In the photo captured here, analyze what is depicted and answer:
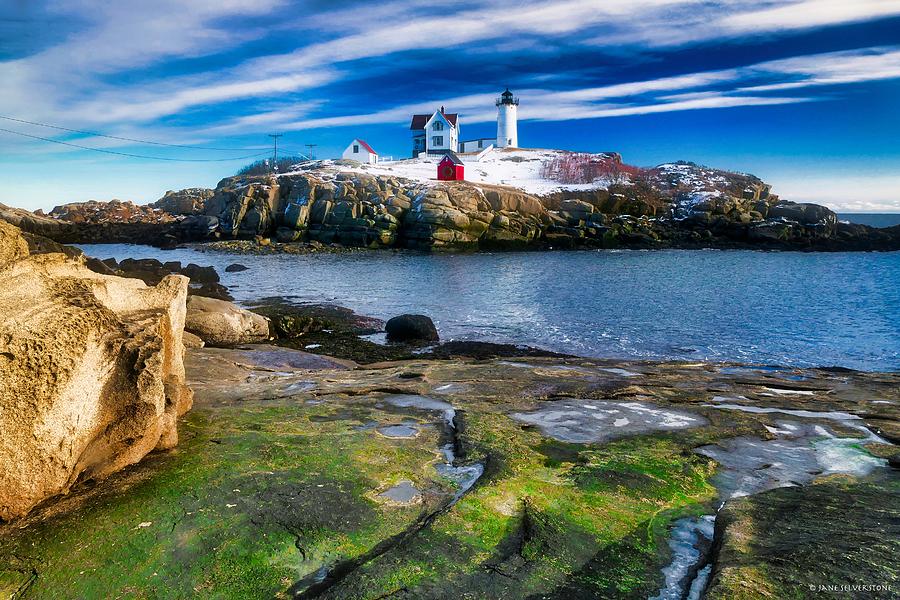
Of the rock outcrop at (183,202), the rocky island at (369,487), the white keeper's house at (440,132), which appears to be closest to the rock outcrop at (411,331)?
A: the rocky island at (369,487)

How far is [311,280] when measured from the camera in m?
46.4

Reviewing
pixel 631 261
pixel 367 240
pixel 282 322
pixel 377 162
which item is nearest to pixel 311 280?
pixel 282 322

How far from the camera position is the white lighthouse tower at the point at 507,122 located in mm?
136250

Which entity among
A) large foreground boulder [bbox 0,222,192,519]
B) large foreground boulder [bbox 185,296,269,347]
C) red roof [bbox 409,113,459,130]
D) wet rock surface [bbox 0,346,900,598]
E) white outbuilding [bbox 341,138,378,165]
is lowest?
large foreground boulder [bbox 185,296,269,347]

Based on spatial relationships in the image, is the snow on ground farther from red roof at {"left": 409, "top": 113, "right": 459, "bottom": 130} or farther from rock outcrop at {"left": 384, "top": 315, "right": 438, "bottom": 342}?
rock outcrop at {"left": 384, "top": 315, "right": 438, "bottom": 342}

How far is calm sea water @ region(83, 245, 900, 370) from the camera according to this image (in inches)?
977

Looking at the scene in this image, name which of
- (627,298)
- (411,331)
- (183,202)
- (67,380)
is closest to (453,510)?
(67,380)

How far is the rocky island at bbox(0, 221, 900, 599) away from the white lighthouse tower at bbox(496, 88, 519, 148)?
442 feet

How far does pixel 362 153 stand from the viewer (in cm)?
12000

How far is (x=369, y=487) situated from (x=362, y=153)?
392ft

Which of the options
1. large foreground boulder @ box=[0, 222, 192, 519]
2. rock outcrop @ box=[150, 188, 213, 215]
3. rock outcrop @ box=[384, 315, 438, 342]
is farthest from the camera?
rock outcrop @ box=[150, 188, 213, 215]

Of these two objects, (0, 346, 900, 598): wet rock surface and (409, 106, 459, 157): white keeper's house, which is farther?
(409, 106, 459, 157): white keeper's house

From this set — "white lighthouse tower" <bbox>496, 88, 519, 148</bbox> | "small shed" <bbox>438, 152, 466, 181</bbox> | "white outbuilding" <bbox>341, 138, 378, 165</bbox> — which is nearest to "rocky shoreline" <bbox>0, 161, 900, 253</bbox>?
"small shed" <bbox>438, 152, 466, 181</bbox>

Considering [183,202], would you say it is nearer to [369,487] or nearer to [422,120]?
[422,120]
